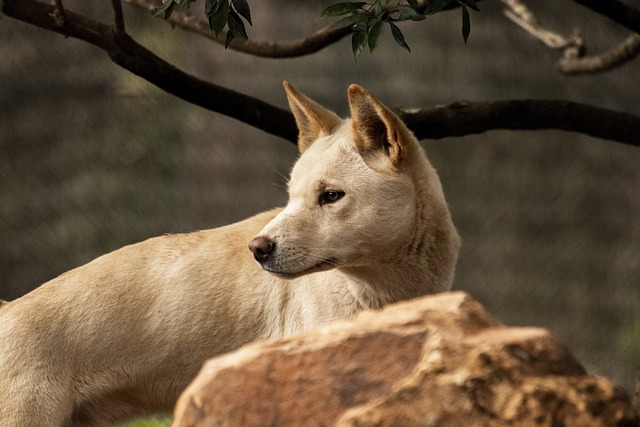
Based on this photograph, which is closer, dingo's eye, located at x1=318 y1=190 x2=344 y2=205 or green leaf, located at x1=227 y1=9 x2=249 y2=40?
green leaf, located at x1=227 y1=9 x2=249 y2=40

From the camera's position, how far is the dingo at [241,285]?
3.41m

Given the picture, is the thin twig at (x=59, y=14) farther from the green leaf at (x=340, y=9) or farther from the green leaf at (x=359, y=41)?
the green leaf at (x=359, y=41)

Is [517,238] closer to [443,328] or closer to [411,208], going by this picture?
[411,208]

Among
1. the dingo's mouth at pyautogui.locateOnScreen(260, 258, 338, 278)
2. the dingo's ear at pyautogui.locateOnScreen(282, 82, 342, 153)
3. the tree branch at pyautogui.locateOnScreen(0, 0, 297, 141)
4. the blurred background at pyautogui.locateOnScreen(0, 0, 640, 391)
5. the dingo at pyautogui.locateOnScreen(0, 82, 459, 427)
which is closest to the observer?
the dingo's mouth at pyautogui.locateOnScreen(260, 258, 338, 278)

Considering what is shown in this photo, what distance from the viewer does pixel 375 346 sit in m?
1.99

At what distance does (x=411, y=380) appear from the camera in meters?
1.91

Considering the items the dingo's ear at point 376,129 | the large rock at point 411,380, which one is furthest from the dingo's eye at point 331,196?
the large rock at point 411,380

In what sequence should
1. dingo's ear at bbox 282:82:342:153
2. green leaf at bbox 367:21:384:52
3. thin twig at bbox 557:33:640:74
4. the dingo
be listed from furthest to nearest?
thin twig at bbox 557:33:640:74, dingo's ear at bbox 282:82:342:153, the dingo, green leaf at bbox 367:21:384:52

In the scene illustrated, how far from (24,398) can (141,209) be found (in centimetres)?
401

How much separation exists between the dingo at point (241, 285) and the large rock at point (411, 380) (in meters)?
1.27

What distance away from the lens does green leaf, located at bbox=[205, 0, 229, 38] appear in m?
3.25

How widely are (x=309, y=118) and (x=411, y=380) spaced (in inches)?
78.7

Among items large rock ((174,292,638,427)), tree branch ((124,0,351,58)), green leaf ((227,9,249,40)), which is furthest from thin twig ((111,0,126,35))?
large rock ((174,292,638,427))

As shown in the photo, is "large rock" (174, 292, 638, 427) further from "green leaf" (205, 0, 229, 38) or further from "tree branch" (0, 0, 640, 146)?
"tree branch" (0, 0, 640, 146)
